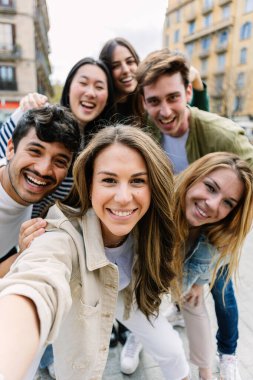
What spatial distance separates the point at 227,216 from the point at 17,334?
56.0 inches

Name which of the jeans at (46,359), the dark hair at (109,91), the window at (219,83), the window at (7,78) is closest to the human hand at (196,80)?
the dark hair at (109,91)

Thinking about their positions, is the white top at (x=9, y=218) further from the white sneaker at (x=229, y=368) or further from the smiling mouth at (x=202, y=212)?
the white sneaker at (x=229, y=368)

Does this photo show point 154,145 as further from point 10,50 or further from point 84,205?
point 10,50

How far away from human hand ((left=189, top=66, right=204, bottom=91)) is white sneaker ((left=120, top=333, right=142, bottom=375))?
7.90 ft

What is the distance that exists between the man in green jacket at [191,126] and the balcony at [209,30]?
1256 inches

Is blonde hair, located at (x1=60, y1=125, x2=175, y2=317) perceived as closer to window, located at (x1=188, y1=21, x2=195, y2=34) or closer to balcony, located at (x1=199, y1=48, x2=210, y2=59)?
balcony, located at (x1=199, y1=48, x2=210, y2=59)

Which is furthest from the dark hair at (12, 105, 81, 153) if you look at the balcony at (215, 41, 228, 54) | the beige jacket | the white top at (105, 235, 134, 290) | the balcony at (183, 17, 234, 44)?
the balcony at (215, 41, 228, 54)

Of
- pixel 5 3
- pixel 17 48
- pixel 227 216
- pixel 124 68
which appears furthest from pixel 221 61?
pixel 227 216

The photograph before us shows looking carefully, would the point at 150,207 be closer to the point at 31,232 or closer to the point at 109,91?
the point at 31,232

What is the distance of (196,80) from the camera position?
2523 millimetres

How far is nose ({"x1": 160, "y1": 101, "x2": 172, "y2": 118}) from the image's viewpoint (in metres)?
2.00

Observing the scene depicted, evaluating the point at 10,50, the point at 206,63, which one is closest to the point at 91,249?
the point at 10,50

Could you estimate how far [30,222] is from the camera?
1354mm

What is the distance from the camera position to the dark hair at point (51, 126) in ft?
5.22
